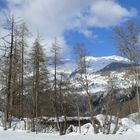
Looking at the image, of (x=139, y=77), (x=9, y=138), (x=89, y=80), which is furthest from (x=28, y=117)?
(x=9, y=138)

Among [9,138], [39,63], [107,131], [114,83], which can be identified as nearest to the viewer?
[9,138]

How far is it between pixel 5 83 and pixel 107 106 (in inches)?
530

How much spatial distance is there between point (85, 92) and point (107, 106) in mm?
6866

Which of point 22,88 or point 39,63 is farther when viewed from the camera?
point 22,88

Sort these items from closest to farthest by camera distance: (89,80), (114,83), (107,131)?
(107,131) < (114,83) < (89,80)

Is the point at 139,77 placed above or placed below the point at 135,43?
below

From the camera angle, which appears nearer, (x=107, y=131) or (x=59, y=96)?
(x=107, y=131)

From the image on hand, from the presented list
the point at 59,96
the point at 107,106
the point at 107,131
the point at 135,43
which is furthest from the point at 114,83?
the point at 135,43

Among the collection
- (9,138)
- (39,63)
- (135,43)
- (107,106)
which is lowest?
(9,138)

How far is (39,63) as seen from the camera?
1469 inches

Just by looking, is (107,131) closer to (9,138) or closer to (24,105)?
(9,138)

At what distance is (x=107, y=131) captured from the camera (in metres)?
27.9

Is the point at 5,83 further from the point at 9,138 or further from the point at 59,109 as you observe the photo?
the point at 9,138

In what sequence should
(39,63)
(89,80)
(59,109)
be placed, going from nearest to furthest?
(89,80)
(39,63)
(59,109)
